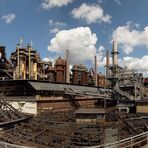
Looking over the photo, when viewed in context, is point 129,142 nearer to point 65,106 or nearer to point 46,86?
point 46,86

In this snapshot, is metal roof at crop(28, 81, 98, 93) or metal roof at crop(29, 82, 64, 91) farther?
metal roof at crop(28, 81, 98, 93)

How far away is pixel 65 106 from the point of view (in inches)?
1639

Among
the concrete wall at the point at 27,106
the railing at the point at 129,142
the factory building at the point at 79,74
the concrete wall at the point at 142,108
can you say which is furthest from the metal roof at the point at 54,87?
the railing at the point at 129,142

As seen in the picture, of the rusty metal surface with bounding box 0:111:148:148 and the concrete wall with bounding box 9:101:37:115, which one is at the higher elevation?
the concrete wall with bounding box 9:101:37:115

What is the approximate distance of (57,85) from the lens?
41531mm

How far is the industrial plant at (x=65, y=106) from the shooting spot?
18.2 metres

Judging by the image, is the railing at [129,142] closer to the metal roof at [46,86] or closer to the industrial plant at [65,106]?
the industrial plant at [65,106]

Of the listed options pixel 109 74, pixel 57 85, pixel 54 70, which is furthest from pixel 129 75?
pixel 57 85

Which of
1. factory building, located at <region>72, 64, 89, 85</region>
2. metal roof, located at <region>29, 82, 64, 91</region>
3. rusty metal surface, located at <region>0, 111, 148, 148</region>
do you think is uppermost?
factory building, located at <region>72, 64, 89, 85</region>

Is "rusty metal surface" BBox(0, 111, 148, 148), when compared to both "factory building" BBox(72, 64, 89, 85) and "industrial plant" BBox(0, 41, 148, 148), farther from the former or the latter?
"factory building" BBox(72, 64, 89, 85)

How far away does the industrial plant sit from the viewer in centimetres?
1825

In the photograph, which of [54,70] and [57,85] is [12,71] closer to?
[54,70]

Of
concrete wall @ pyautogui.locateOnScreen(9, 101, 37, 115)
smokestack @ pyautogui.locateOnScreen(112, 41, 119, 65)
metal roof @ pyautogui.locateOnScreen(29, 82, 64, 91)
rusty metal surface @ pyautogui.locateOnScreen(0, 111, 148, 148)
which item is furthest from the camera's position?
smokestack @ pyautogui.locateOnScreen(112, 41, 119, 65)

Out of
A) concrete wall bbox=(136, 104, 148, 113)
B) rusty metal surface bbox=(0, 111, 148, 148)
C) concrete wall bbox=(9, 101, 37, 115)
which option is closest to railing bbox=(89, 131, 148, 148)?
rusty metal surface bbox=(0, 111, 148, 148)
